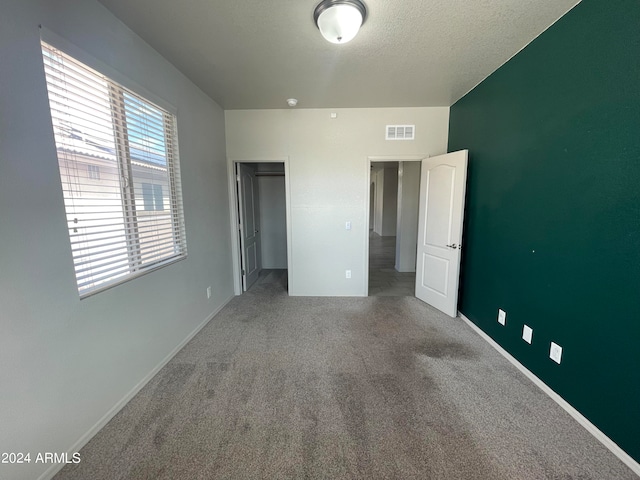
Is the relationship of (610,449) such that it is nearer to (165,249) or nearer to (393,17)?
(393,17)

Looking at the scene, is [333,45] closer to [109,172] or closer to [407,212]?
[109,172]

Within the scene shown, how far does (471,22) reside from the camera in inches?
67.9

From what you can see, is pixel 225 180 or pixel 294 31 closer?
pixel 294 31

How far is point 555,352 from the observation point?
1.75m

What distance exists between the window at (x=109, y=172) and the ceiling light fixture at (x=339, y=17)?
1446mm

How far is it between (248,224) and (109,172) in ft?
8.26

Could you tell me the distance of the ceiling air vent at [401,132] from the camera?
3.36m

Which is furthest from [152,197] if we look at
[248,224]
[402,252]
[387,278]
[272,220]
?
[402,252]

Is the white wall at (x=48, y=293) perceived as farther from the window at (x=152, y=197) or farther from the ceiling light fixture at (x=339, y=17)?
the ceiling light fixture at (x=339, y=17)

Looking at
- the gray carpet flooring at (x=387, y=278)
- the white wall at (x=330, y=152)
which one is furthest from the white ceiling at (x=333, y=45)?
the gray carpet flooring at (x=387, y=278)

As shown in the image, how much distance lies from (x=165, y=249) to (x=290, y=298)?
6.28 ft

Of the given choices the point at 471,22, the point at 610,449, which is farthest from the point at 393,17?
the point at 610,449

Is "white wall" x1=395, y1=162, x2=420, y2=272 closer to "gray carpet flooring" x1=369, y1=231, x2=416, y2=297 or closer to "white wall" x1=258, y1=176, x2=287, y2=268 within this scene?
"gray carpet flooring" x1=369, y1=231, x2=416, y2=297

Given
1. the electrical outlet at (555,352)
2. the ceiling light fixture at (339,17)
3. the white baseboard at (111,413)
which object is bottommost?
the white baseboard at (111,413)
